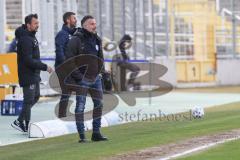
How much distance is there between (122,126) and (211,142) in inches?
134

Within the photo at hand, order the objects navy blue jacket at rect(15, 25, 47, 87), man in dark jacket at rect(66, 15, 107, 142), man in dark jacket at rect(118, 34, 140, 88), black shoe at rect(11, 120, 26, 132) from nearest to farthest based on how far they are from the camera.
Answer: man in dark jacket at rect(66, 15, 107, 142)
navy blue jacket at rect(15, 25, 47, 87)
black shoe at rect(11, 120, 26, 132)
man in dark jacket at rect(118, 34, 140, 88)

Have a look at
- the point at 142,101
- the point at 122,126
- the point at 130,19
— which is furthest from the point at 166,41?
the point at 122,126

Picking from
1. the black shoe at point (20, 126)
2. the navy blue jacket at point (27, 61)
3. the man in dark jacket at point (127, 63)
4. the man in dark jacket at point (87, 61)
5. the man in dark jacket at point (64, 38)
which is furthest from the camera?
the man in dark jacket at point (127, 63)

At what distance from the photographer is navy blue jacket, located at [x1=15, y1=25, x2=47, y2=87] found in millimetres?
12250

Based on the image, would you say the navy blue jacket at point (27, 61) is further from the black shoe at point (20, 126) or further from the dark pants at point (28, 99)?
the black shoe at point (20, 126)

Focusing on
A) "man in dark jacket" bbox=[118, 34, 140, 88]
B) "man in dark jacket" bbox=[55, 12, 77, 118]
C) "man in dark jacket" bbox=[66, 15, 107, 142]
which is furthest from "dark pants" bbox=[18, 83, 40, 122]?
"man in dark jacket" bbox=[118, 34, 140, 88]

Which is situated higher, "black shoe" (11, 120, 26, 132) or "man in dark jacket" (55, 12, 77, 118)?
"man in dark jacket" (55, 12, 77, 118)

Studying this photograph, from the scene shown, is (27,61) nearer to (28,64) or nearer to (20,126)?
(28,64)

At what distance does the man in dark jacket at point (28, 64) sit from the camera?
12273 millimetres

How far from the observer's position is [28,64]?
12.3m

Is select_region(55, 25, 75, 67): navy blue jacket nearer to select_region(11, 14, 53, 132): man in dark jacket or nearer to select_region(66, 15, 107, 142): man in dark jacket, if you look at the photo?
select_region(11, 14, 53, 132): man in dark jacket

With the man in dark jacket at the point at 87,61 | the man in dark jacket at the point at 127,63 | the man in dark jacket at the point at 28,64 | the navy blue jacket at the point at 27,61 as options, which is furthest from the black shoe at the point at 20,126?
the man in dark jacket at the point at 127,63

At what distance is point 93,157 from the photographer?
29.5ft

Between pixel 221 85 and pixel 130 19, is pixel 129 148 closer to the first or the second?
pixel 130 19
